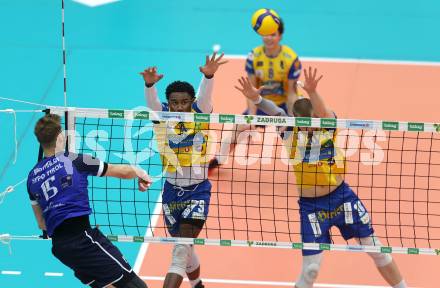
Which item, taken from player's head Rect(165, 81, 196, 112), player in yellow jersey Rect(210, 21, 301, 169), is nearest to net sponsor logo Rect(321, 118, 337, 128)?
player's head Rect(165, 81, 196, 112)

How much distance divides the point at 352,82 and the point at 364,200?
4390mm

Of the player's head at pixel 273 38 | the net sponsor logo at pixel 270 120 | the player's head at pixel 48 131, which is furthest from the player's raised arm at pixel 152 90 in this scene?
the player's head at pixel 273 38

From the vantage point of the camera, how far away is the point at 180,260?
9023 mm

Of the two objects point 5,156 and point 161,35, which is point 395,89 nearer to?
point 161,35

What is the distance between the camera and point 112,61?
16.9 m

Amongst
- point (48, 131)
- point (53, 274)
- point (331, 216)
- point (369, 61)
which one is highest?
point (369, 61)

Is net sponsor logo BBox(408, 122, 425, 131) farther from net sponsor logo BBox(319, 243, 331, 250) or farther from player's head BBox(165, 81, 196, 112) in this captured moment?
player's head BBox(165, 81, 196, 112)

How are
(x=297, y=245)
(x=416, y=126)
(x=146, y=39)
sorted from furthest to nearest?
1. (x=146, y=39)
2. (x=297, y=245)
3. (x=416, y=126)

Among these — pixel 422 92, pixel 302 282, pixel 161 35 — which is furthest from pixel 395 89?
pixel 302 282

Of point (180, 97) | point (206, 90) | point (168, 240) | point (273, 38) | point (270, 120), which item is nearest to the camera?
point (270, 120)

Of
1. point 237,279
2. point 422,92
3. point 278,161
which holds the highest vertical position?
point 422,92

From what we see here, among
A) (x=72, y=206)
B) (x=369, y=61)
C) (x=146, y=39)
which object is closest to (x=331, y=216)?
(x=72, y=206)

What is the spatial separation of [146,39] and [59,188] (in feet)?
33.4

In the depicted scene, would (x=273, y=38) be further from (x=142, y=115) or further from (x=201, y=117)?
(x=142, y=115)
